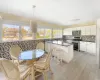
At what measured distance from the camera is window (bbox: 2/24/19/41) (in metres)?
3.85

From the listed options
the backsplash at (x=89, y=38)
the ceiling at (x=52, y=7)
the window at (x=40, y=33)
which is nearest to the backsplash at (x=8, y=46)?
the window at (x=40, y=33)

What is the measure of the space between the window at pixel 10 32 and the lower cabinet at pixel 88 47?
460 centimetres

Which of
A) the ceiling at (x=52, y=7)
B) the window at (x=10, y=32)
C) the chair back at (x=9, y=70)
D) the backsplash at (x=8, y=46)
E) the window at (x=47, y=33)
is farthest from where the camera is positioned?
the window at (x=47, y=33)

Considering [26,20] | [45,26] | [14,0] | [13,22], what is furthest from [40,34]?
[14,0]

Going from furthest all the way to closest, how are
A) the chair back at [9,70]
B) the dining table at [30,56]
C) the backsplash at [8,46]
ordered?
the backsplash at [8,46] → the dining table at [30,56] → the chair back at [9,70]

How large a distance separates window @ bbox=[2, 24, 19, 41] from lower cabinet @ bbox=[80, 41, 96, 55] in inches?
181

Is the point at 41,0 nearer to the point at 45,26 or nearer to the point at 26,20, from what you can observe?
the point at 26,20

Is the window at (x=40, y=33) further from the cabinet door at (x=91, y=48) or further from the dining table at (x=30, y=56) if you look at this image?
the cabinet door at (x=91, y=48)

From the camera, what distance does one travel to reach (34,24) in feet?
8.54

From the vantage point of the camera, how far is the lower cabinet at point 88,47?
526 centimetres

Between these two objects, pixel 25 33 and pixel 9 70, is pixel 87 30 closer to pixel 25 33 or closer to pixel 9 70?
pixel 25 33

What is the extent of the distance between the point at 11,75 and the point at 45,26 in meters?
4.68

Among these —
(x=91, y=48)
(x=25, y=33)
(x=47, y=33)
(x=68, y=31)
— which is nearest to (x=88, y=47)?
(x=91, y=48)

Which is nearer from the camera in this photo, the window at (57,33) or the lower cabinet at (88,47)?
the lower cabinet at (88,47)
